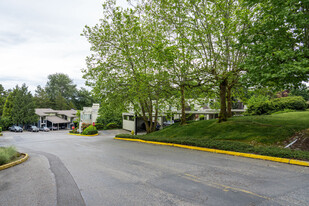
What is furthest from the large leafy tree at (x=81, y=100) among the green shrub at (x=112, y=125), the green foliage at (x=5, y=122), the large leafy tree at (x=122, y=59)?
the large leafy tree at (x=122, y=59)

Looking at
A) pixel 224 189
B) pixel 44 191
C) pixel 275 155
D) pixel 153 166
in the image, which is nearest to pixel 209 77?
pixel 275 155

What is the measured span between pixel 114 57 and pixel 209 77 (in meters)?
8.65

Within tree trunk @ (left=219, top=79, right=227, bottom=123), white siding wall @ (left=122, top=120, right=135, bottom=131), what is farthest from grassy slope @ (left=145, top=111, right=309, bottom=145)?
white siding wall @ (left=122, top=120, right=135, bottom=131)

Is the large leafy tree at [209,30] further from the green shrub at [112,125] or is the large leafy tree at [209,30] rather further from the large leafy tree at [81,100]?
the large leafy tree at [81,100]

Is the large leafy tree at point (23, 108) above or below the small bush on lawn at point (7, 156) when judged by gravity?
above

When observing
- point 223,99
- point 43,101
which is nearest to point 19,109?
point 43,101

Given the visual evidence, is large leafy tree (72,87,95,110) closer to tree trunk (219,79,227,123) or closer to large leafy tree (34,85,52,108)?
large leafy tree (34,85,52,108)

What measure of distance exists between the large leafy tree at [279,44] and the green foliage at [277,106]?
14.3m

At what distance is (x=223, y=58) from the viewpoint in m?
14.3

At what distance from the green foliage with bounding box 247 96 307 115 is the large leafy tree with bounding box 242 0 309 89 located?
1431 cm

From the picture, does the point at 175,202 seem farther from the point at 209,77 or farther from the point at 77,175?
the point at 209,77

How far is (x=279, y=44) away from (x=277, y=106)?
1707 cm

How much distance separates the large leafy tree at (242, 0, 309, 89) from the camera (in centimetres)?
888

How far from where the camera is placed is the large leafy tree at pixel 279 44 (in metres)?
8.88
